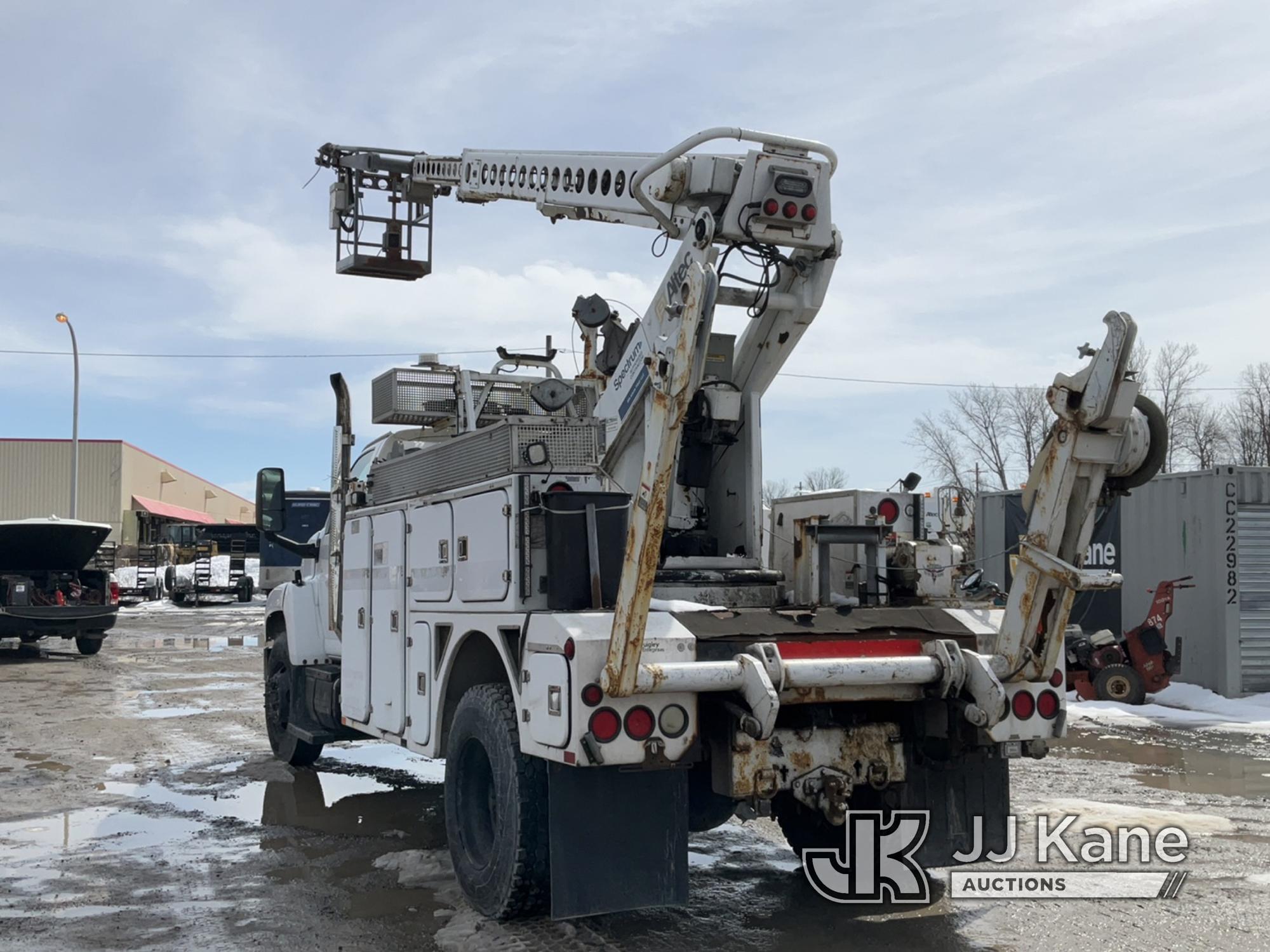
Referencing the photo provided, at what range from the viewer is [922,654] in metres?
5.06

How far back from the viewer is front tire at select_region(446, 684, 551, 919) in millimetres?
5008

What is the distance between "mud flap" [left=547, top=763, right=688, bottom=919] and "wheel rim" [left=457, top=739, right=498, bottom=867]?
2.91ft

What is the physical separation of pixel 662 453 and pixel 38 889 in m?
4.32

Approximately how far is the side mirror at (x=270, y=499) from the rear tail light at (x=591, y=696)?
512 cm

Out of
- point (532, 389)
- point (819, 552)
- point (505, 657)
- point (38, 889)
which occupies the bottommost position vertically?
point (38, 889)

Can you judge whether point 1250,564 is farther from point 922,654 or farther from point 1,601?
point 1,601

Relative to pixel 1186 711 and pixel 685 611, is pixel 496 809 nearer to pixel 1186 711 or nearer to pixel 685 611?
pixel 685 611

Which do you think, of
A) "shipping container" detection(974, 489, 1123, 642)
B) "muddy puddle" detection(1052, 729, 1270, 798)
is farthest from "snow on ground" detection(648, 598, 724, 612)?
"shipping container" detection(974, 489, 1123, 642)

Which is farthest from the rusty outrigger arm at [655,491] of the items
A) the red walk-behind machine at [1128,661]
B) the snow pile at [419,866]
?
the red walk-behind machine at [1128,661]

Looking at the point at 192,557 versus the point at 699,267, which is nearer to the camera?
the point at 699,267

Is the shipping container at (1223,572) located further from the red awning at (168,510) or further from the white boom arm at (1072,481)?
the red awning at (168,510)

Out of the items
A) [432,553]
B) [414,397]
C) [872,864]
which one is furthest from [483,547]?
[414,397]

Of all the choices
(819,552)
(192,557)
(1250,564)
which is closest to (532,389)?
(819,552)

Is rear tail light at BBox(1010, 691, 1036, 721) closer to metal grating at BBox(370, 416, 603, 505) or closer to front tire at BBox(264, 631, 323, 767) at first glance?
metal grating at BBox(370, 416, 603, 505)
